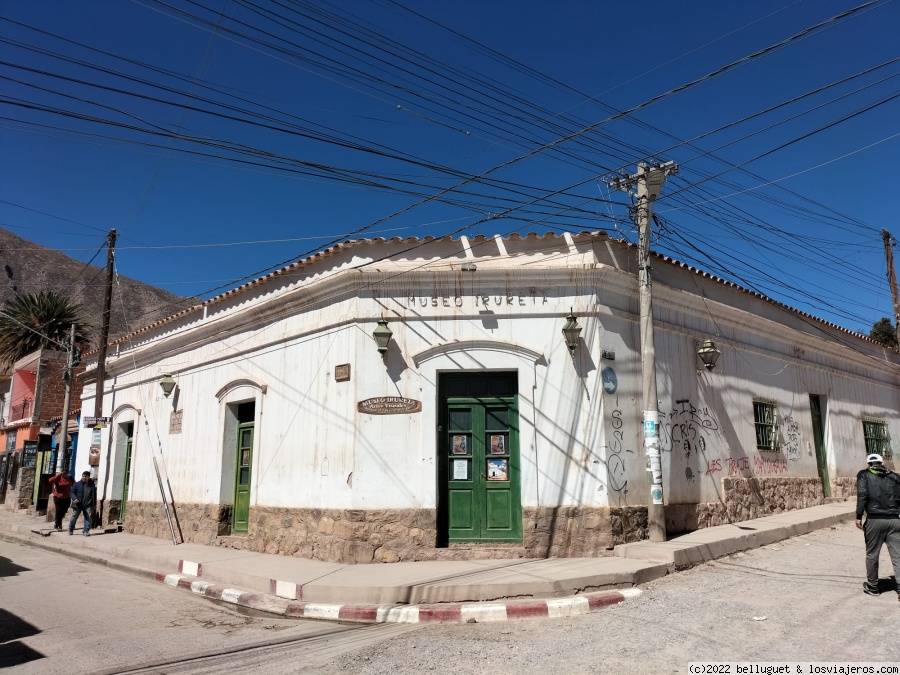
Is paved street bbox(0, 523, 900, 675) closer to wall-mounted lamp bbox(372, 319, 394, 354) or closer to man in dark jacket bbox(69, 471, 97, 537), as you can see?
wall-mounted lamp bbox(372, 319, 394, 354)

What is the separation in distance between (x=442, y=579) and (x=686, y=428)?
5.42 metres

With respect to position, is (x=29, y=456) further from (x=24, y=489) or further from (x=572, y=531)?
(x=572, y=531)

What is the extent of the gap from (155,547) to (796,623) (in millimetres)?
10906

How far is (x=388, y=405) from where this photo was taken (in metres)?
9.47

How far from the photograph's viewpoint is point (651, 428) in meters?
9.28

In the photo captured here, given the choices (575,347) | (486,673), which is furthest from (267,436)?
(486,673)

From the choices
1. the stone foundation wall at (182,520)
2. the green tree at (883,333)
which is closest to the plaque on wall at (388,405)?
the stone foundation wall at (182,520)

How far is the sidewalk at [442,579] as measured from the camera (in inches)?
268

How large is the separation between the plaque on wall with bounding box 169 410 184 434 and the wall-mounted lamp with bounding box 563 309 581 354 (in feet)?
29.2

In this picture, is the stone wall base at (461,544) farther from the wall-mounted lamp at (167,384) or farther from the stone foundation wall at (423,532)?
the wall-mounted lamp at (167,384)

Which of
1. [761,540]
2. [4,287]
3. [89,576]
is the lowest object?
[89,576]

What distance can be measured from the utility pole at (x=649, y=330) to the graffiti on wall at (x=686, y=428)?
1.85 feet

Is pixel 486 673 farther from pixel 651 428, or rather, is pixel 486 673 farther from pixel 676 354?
pixel 676 354

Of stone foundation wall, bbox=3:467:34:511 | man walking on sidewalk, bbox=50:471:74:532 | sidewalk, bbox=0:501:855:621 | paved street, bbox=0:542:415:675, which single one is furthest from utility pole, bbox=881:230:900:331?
stone foundation wall, bbox=3:467:34:511
